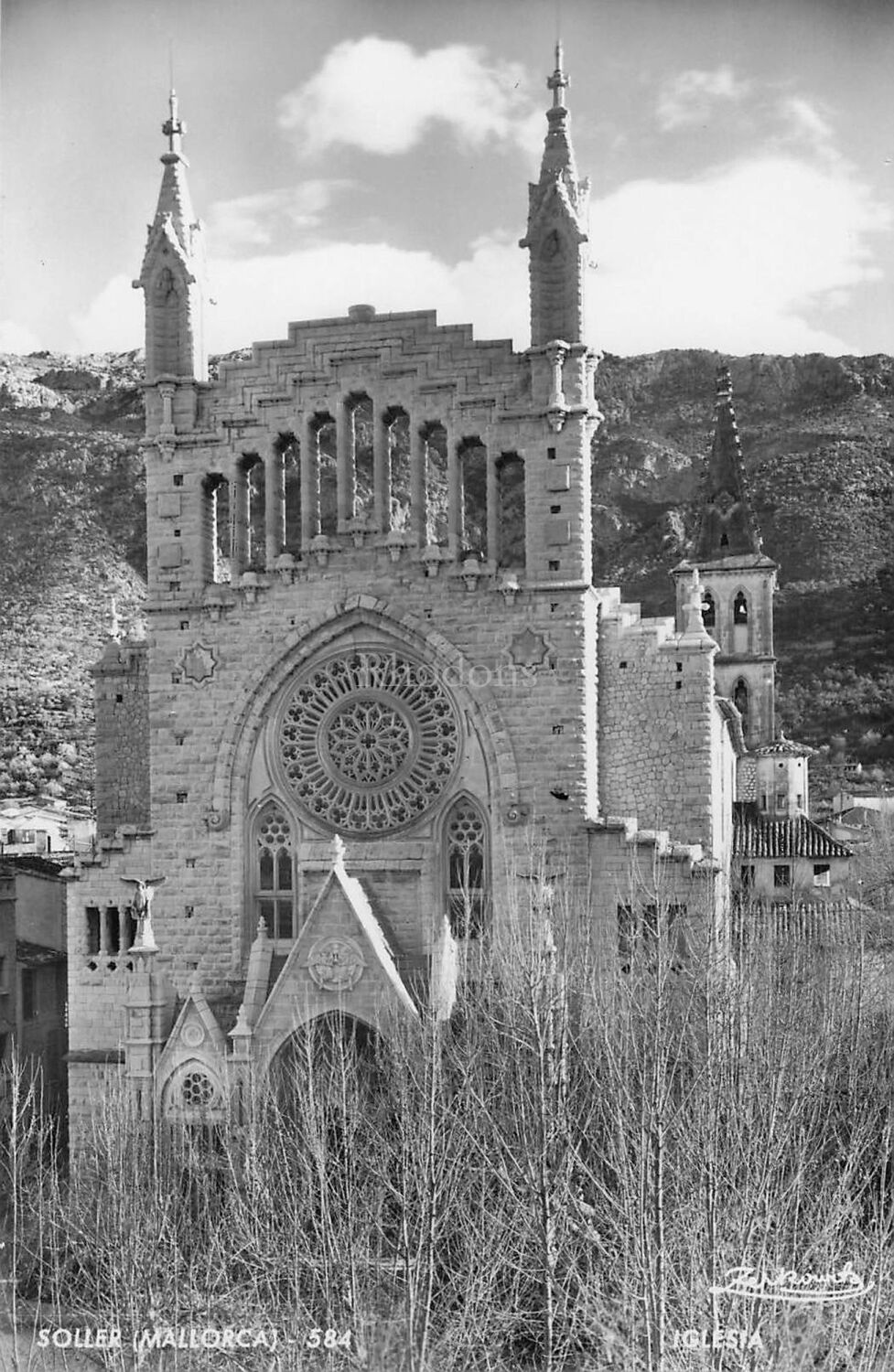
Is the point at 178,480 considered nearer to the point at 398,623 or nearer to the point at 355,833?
the point at 398,623

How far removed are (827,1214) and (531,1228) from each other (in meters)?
4.02

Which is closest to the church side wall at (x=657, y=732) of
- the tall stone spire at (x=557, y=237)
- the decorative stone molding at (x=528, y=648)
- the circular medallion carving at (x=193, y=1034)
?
the decorative stone molding at (x=528, y=648)

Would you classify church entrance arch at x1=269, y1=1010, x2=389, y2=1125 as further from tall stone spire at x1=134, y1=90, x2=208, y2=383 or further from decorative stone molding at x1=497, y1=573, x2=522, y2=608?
tall stone spire at x1=134, y1=90, x2=208, y2=383

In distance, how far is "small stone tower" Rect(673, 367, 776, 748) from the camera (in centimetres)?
7250

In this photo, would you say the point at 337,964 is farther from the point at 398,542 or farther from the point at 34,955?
the point at 34,955

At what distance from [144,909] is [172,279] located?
13490mm

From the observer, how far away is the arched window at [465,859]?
33594mm

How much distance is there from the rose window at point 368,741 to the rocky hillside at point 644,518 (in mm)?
47714

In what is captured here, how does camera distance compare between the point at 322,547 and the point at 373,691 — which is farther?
the point at 373,691

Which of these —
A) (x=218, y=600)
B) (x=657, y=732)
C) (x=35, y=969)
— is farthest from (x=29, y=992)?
(x=657, y=732)

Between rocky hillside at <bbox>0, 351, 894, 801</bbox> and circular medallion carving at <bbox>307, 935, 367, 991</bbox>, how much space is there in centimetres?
5264

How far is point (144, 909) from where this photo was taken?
1326 inches

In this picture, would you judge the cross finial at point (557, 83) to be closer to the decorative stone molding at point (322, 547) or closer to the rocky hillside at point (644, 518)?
the decorative stone molding at point (322, 547)

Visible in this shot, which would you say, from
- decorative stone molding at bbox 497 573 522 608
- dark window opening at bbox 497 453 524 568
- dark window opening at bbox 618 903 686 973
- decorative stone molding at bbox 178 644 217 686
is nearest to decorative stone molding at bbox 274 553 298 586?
decorative stone molding at bbox 178 644 217 686
